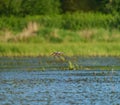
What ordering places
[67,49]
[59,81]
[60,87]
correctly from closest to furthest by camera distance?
[60,87] < [59,81] < [67,49]

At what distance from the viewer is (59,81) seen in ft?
103

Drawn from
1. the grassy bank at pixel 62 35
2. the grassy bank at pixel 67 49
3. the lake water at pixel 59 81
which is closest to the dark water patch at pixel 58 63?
the lake water at pixel 59 81

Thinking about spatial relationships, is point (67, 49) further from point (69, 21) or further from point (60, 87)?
point (60, 87)

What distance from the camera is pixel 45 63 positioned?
1626 inches

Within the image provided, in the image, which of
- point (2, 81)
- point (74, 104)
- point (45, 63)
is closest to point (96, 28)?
point (45, 63)

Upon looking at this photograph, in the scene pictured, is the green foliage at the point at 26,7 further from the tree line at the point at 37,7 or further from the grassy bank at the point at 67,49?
the grassy bank at the point at 67,49

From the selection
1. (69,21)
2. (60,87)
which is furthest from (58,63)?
(60,87)

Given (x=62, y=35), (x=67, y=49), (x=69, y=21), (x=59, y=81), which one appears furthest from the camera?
(x=69, y=21)

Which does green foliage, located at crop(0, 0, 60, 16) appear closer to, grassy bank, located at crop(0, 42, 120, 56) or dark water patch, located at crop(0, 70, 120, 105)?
grassy bank, located at crop(0, 42, 120, 56)

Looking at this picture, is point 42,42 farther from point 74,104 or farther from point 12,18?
point 74,104

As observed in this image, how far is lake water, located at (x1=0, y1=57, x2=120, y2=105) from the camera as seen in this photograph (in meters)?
25.1

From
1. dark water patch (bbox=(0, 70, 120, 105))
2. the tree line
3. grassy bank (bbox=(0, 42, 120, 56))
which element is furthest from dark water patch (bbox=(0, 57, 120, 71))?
the tree line

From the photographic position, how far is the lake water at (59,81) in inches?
989

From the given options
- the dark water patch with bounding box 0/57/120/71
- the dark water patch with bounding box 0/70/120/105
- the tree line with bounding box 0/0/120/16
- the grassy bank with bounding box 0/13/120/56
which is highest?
the tree line with bounding box 0/0/120/16
